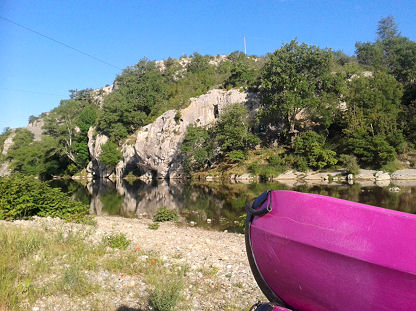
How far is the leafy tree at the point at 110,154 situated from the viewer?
4572 cm

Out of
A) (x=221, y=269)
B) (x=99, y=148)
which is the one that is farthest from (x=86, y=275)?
(x=99, y=148)

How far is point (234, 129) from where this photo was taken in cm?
3534

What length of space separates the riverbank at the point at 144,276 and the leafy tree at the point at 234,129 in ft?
93.7

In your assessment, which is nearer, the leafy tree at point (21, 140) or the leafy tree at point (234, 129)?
the leafy tree at point (234, 129)

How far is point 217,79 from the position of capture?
5119 centimetres

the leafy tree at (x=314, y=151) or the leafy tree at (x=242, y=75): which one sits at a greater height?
the leafy tree at (x=242, y=75)

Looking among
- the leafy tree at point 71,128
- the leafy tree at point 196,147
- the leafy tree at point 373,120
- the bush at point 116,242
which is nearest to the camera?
the bush at point 116,242

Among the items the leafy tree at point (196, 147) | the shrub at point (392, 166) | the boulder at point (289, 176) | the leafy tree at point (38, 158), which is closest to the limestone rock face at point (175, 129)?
the leafy tree at point (196, 147)

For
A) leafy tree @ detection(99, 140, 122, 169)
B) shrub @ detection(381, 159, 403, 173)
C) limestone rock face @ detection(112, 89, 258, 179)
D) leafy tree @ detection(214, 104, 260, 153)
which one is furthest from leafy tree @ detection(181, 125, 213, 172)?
shrub @ detection(381, 159, 403, 173)

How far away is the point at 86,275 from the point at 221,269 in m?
2.39

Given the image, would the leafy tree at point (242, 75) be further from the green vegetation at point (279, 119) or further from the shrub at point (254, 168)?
the shrub at point (254, 168)

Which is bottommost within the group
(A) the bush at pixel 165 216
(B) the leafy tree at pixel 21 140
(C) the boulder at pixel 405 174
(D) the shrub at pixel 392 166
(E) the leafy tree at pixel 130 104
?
(C) the boulder at pixel 405 174

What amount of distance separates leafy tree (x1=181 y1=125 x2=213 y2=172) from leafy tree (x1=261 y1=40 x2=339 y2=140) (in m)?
7.99

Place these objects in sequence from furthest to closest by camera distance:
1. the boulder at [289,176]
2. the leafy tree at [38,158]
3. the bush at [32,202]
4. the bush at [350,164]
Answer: the leafy tree at [38,158]
the boulder at [289,176]
the bush at [350,164]
the bush at [32,202]
